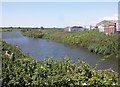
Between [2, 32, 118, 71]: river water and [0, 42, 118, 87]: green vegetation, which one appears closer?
[0, 42, 118, 87]: green vegetation

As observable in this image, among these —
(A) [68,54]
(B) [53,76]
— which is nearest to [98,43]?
(A) [68,54]

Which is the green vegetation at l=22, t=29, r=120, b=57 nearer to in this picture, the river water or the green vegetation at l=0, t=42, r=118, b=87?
the river water

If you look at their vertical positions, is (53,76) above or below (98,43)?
above

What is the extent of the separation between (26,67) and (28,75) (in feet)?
0.89

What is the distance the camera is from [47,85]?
4281mm

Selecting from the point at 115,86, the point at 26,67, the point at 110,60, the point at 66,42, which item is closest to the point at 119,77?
the point at 115,86

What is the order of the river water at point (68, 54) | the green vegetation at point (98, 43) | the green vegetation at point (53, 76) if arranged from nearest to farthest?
the green vegetation at point (53, 76) → the river water at point (68, 54) → the green vegetation at point (98, 43)

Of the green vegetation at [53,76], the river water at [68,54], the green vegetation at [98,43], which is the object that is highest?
the green vegetation at [53,76]

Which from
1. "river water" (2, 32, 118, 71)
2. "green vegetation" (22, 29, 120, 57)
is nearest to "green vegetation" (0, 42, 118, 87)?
"river water" (2, 32, 118, 71)

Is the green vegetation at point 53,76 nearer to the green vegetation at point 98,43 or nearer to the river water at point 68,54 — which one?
the river water at point 68,54

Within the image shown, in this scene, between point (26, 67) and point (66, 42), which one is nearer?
point (26, 67)

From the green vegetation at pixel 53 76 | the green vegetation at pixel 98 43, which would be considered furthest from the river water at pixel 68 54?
the green vegetation at pixel 53 76

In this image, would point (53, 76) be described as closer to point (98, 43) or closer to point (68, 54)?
point (68, 54)

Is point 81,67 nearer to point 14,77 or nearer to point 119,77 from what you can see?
point 119,77
